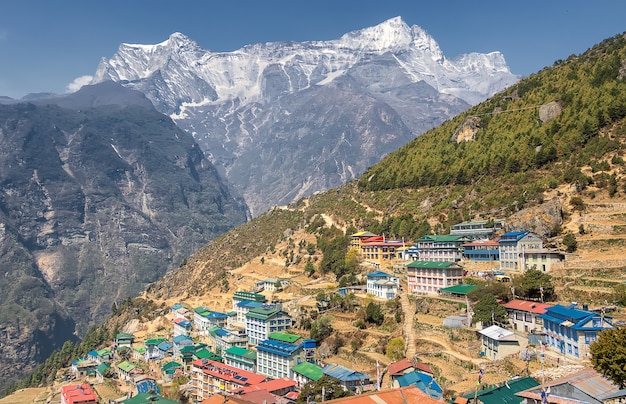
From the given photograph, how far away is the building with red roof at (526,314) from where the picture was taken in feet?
157

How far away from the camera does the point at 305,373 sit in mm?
55750

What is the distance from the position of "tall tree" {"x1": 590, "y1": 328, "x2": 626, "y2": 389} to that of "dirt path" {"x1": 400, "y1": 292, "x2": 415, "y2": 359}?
2154cm

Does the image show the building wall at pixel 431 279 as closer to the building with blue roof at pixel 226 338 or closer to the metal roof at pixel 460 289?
the metal roof at pixel 460 289

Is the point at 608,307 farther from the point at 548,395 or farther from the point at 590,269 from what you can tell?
the point at 548,395

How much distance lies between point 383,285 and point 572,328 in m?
28.4

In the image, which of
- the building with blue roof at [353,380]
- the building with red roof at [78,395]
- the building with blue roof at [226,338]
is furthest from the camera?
the building with blue roof at [226,338]

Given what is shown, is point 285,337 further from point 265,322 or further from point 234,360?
point 234,360

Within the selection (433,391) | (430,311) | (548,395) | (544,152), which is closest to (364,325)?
(430,311)

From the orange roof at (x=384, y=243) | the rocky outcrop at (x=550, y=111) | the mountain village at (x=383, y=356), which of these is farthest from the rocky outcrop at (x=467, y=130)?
the orange roof at (x=384, y=243)

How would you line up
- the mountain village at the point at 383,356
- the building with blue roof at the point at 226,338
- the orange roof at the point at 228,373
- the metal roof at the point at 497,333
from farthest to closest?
the building with blue roof at the point at 226,338 → the orange roof at the point at 228,373 → the metal roof at the point at 497,333 → the mountain village at the point at 383,356

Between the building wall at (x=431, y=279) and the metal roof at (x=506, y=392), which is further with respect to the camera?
the building wall at (x=431, y=279)

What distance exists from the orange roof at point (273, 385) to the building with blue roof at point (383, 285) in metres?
17.0

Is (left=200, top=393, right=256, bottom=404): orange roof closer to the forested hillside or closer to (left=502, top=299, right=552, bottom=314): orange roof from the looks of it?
(left=502, top=299, right=552, bottom=314): orange roof

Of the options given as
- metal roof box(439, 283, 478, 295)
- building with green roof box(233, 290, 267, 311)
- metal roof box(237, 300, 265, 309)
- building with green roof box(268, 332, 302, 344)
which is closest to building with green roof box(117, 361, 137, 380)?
building with green roof box(233, 290, 267, 311)
